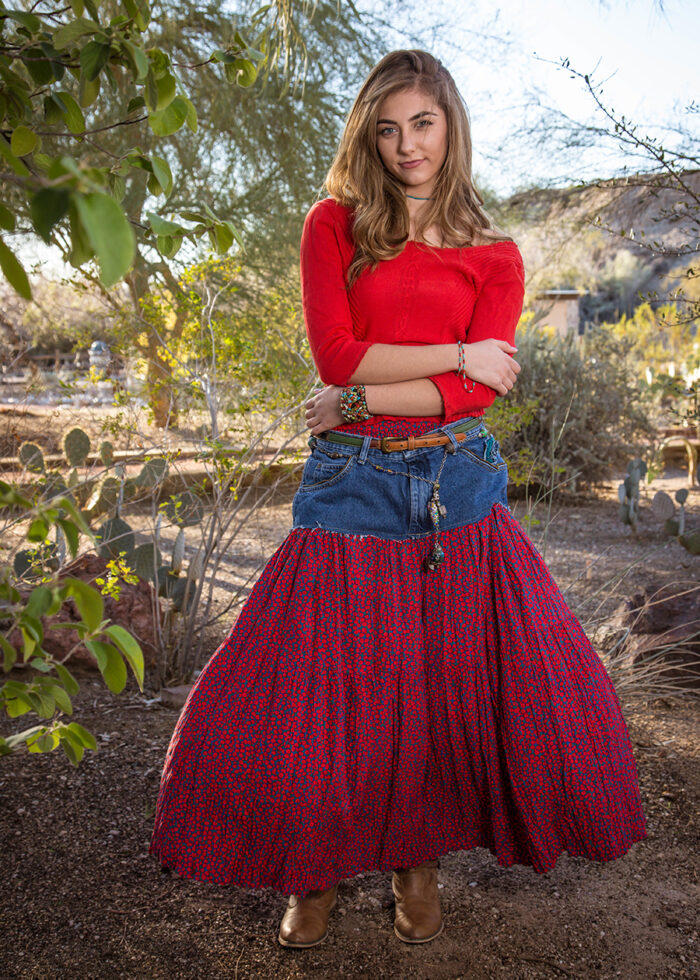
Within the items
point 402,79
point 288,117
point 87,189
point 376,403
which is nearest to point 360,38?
point 288,117

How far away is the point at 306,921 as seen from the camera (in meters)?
1.61

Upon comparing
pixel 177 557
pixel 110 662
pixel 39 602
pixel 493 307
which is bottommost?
pixel 177 557

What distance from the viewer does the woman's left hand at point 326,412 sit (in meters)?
1.71

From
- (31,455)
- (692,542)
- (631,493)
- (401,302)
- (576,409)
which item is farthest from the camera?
(576,409)

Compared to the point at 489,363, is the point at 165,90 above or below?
above

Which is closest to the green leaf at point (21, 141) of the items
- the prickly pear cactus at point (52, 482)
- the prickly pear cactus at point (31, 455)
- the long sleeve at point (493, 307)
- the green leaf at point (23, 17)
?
the green leaf at point (23, 17)

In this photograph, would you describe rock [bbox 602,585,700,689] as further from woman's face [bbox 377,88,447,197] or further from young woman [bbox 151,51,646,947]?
woman's face [bbox 377,88,447,197]

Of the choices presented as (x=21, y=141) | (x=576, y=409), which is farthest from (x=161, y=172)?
(x=576, y=409)

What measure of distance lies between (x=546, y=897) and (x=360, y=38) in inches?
234

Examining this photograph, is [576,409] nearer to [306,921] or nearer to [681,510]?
[681,510]

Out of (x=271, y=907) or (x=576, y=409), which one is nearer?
(x=271, y=907)

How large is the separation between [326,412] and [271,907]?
103 centimetres

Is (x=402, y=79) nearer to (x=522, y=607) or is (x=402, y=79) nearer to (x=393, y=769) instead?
(x=522, y=607)

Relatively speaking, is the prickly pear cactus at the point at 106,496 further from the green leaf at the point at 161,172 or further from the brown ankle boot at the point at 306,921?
the green leaf at the point at 161,172
